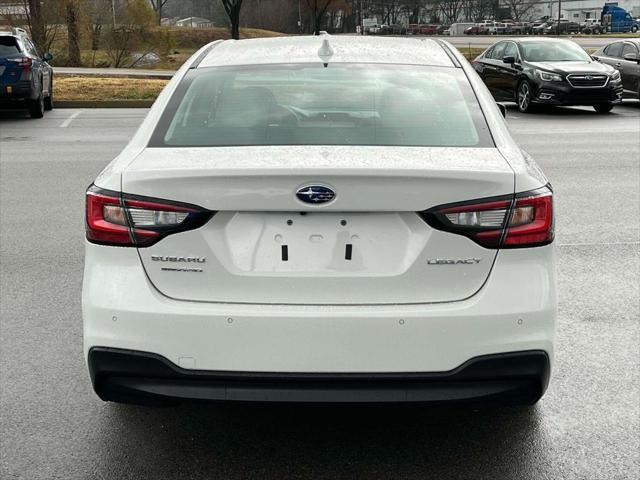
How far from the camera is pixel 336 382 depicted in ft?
10.5

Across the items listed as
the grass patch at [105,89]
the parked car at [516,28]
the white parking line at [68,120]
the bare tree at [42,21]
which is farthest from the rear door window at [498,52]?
the parked car at [516,28]

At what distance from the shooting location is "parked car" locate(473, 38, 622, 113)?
19766mm

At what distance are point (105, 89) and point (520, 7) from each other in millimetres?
102944

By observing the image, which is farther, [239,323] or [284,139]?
[284,139]

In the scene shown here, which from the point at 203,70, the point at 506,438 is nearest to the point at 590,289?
the point at 506,438

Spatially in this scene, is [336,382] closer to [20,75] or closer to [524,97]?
[20,75]

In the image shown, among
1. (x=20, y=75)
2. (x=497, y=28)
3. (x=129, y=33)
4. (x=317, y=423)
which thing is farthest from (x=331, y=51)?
(x=497, y=28)

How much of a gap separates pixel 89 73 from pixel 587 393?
28.5 meters

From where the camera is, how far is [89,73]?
3073cm

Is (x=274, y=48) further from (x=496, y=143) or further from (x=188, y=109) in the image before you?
(x=496, y=143)

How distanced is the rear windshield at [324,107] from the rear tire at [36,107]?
50.0 ft

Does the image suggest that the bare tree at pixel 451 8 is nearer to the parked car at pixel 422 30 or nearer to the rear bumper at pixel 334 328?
the parked car at pixel 422 30

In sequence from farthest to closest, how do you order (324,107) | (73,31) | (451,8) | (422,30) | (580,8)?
(580,8), (451,8), (422,30), (73,31), (324,107)

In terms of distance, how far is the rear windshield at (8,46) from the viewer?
18.2 m
